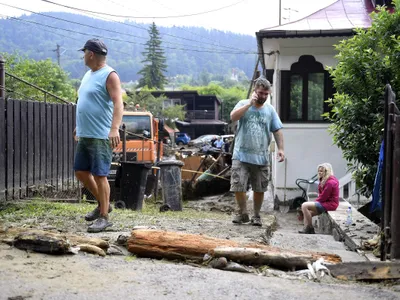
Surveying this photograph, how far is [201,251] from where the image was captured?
470 centimetres

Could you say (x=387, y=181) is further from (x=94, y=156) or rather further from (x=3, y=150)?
(x=3, y=150)

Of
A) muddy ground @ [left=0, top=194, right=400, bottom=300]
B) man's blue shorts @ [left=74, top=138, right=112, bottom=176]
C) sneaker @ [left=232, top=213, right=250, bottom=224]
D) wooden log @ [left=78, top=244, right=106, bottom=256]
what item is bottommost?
sneaker @ [left=232, top=213, right=250, bottom=224]

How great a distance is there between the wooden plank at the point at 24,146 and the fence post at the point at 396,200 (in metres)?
5.22

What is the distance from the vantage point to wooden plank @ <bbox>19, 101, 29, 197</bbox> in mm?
8039

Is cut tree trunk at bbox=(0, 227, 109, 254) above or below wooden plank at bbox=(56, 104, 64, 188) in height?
below

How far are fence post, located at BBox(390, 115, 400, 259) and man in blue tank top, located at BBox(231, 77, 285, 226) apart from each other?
237 cm

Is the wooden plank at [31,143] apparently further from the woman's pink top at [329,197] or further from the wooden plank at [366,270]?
the wooden plank at [366,270]

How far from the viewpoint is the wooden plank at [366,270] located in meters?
4.46

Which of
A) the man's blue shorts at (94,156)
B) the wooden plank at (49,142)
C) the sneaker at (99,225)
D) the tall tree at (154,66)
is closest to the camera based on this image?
the sneaker at (99,225)

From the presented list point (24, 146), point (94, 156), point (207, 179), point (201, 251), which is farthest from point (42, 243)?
point (207, 179)

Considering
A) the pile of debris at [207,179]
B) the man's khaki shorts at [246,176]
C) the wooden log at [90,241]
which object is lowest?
the pile of debris at [207,179]

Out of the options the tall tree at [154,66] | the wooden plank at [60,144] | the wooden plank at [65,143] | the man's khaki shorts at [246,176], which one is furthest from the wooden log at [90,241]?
the tall tree at [154,66]

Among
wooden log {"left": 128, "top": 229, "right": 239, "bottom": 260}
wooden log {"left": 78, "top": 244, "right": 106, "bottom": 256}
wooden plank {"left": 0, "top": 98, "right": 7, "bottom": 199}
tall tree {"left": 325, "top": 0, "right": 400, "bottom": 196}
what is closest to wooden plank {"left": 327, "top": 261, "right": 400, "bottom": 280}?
wooden log {"left": 128, "top": 229, "right": 239, "bottom": 260}

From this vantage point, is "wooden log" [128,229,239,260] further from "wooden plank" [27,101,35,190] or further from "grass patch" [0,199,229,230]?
"wooden plank" [27,101,35,190]
